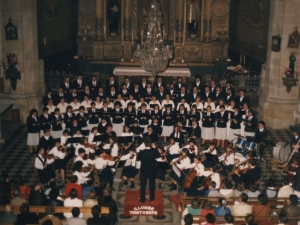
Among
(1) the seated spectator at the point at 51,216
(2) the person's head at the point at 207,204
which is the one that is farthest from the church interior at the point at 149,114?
(1) the seated spectator at the point at 51,216

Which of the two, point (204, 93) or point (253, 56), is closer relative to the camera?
point (204, 93)

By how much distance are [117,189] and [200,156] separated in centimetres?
305

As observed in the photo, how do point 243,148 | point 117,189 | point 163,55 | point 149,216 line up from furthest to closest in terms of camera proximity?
point 163,55
point 243,148
point 117,189
point 149,216

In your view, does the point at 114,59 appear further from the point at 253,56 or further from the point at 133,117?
the point at 133,117

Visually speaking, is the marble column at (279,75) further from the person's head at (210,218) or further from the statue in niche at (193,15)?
the person's head at (210,218)

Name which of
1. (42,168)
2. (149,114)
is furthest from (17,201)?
(149,114)

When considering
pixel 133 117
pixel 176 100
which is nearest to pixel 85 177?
pixel 133 117

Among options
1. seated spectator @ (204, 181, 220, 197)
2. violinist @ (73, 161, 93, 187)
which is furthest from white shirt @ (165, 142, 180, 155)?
seated spectator @ (204, 181, 220, 197)

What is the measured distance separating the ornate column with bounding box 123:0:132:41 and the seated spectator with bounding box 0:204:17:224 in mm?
18023

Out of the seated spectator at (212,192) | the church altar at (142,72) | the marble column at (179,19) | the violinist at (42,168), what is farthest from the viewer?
the marble column at (179,19)

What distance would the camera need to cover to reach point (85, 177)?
49.4 ft

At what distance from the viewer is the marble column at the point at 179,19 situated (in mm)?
27466

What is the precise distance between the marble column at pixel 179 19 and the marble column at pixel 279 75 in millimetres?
6697

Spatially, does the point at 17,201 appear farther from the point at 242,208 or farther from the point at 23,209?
the point at 242,208
